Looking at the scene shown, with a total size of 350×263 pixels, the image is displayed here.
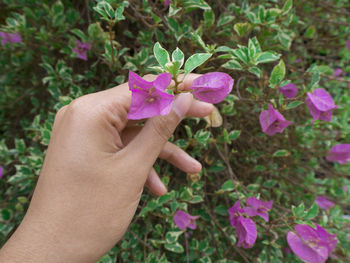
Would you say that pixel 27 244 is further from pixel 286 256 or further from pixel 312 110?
pixel 286 256

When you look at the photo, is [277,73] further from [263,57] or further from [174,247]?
[174,247]

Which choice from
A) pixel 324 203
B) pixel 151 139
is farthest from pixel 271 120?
pixel 324 203

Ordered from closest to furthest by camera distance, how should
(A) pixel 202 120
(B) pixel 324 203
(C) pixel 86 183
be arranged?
(C) pixel 86 183, (A) pixel 202 120, (B) pixel 324 203

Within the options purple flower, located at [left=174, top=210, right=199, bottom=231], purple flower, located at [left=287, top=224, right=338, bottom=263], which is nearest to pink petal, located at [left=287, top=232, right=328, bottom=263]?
purple flower, located at [left=287, top=224, right=338, bottom=263]

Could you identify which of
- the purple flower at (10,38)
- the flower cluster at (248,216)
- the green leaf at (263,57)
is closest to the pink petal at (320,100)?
the green leaf at (263,57)

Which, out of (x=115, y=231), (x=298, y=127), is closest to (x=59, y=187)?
(x=115, y=231)
